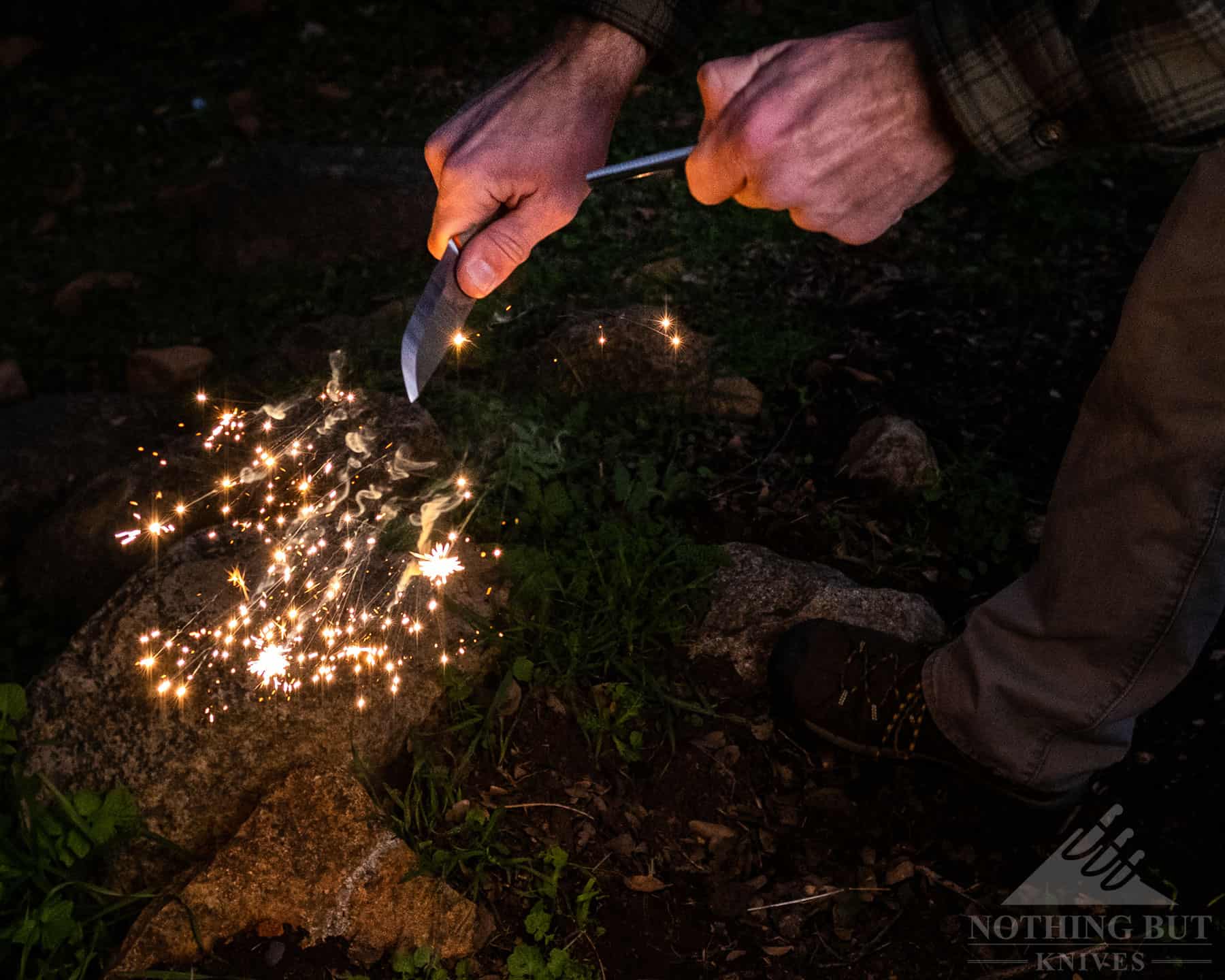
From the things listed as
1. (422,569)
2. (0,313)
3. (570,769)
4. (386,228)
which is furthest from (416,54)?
(570,769)

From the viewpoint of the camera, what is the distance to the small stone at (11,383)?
198 inches

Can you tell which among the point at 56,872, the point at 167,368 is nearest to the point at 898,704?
the point at 56,872

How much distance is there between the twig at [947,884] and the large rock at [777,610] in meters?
0.76

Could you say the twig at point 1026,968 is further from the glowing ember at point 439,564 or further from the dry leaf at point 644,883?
the glowing ember at point 439,564

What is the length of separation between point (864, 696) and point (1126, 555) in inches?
36.4

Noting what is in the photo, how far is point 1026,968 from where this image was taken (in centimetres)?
259

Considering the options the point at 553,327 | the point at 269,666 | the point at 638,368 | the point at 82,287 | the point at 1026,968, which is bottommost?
the point at 1026,968

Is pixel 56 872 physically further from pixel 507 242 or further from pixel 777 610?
pixel 777 610

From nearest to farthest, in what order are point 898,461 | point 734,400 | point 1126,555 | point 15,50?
point 1126,555 → point 898,461 → point 734,400 → point 15,50

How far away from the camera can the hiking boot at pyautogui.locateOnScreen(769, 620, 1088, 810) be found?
2.95 metres

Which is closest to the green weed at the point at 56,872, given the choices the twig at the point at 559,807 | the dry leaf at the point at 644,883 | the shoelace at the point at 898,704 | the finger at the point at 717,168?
the twig at the point at 559,807

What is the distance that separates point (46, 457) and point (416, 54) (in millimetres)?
5447

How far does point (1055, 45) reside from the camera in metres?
1.72

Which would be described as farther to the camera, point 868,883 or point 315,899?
point 868,883
